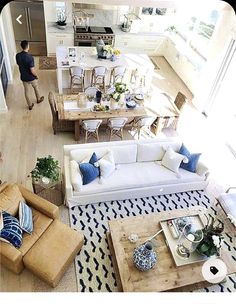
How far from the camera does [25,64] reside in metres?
5.23

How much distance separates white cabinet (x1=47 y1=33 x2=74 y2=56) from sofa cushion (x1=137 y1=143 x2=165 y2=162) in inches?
193

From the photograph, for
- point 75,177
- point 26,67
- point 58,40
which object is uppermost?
point 26,67

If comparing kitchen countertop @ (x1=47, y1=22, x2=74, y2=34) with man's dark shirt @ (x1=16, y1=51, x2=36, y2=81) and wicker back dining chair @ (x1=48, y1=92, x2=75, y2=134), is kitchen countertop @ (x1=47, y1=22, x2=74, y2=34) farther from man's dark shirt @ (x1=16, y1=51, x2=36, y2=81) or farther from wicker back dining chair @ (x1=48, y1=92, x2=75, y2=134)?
wicker back dining chair @ (x1=48, y1=92, x2=75, y2=134)

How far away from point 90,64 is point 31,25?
3157 mm

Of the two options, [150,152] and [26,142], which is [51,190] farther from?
[150,152]

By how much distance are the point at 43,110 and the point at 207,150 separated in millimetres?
3750

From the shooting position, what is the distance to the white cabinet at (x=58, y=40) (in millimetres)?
7635

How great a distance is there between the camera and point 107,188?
4070 mm

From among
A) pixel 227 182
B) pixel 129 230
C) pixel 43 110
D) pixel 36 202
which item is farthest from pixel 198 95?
pixel 36 202

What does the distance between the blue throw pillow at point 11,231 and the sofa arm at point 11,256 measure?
74mm

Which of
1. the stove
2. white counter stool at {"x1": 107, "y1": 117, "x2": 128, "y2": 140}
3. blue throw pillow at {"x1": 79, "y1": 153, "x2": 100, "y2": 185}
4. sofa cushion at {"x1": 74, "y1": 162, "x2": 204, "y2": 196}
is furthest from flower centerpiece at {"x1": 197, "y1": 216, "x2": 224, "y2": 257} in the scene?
the stove

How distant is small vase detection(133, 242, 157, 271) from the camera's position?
3.17 meters

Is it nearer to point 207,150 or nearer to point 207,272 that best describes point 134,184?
point 207,272

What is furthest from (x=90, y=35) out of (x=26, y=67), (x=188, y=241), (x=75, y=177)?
(x=188, y=241)
